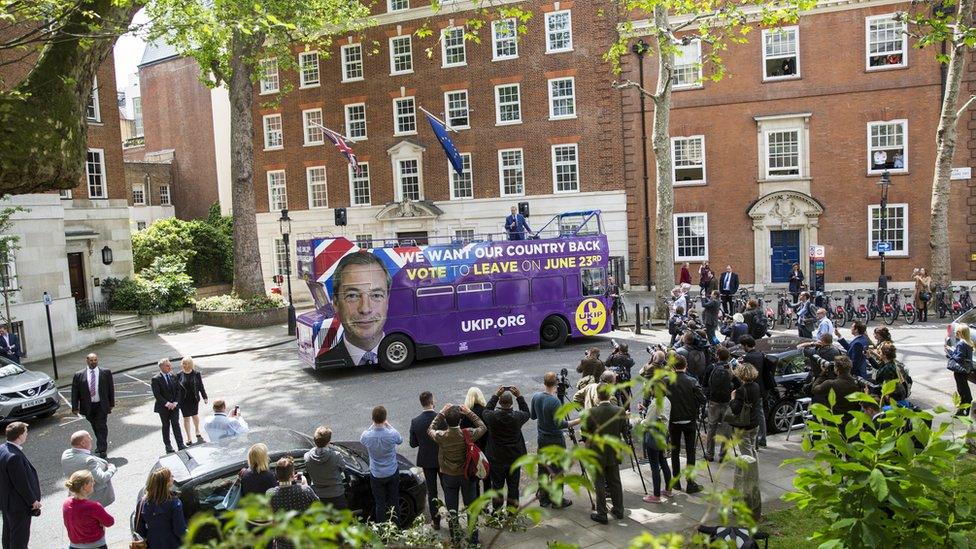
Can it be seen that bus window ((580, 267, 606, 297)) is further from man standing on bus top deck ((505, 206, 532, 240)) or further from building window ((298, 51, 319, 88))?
building window ((298, 51, 319, 88))

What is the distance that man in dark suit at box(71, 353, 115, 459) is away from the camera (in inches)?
474

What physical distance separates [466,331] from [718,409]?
10.1 metres

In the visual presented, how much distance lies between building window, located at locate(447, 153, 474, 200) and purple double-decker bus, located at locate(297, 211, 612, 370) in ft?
45.1

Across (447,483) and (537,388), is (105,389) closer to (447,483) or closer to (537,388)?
(447,483)

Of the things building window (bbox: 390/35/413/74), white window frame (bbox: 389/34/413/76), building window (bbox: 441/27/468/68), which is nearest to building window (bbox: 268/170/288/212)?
white window frame (bbox: 389/34/413/76)

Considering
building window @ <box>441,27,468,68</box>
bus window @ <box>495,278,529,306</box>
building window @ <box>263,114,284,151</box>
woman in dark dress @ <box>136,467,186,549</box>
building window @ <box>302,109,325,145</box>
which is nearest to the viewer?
woman in dark dress @ <box>136,467,186,549</box>

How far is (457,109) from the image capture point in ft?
112

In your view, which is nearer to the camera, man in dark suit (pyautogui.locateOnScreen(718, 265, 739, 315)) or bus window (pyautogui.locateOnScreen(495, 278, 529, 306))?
bus window (pyautogui.locateOnScreen(495, 278, 529, 306))

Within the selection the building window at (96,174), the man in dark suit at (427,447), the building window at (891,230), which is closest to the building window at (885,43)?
the building window at (891,230)

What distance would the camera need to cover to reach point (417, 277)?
733 inches

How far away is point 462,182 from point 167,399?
23.7 m

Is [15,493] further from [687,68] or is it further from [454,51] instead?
[454,51]

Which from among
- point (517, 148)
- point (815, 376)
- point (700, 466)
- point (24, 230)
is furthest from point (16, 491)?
point (517, 148)

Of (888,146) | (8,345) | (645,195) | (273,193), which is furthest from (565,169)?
(8,345)
